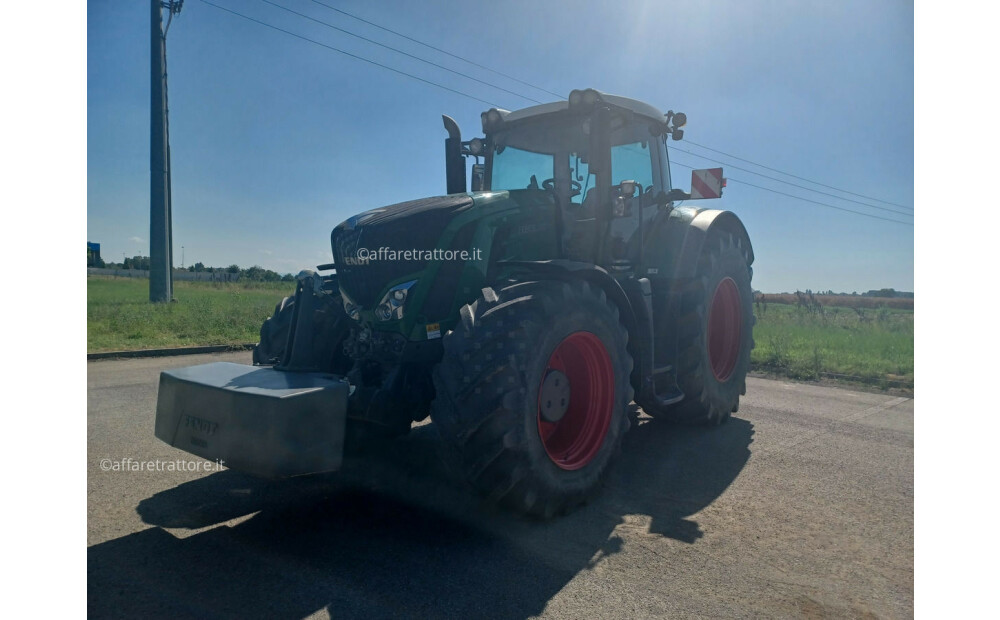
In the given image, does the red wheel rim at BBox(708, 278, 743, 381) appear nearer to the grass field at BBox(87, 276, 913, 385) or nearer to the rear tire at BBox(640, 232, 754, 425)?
the rear tire at BBox(640, 232, 754, 425)

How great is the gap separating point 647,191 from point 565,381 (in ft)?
8.09

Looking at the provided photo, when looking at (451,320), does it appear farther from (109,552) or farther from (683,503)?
(109,552)

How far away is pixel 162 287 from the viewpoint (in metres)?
18.6

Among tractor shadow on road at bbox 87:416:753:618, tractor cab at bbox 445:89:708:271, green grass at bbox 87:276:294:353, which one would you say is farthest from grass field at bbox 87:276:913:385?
tractor shadow on road at bbox 87:416:753:618

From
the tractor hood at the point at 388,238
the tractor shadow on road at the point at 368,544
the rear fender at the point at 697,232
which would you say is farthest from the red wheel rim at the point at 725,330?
the tractor hood at the point at 388,238

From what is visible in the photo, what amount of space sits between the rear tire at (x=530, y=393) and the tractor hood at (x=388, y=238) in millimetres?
666

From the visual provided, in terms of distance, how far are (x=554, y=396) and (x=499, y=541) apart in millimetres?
888

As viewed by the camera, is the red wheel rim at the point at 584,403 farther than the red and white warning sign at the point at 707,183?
No

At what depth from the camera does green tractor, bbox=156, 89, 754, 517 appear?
321 centimetres

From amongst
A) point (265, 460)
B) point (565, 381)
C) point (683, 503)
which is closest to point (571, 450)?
point (565, 381)

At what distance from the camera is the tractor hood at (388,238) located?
12.9 ft

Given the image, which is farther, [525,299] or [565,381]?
[565,381]

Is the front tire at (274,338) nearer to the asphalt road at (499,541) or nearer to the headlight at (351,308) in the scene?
the headlight at (351,308)

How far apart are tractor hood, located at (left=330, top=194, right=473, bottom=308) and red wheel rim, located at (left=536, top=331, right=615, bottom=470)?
44.0 inches
